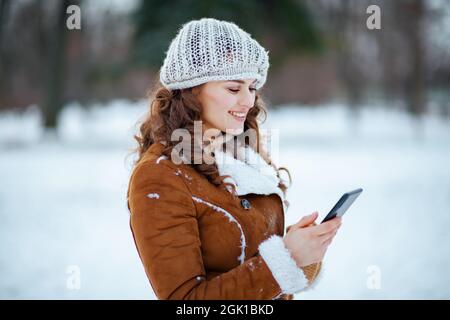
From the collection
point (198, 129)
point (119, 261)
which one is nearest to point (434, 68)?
point (119, 261)

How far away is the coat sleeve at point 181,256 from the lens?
1549 millimetres

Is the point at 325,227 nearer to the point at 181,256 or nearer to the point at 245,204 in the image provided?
the point at 245,204

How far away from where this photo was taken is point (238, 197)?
187 cm

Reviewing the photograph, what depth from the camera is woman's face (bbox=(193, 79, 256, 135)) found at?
192cm

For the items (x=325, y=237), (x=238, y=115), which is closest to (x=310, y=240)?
(x=325, y=237)

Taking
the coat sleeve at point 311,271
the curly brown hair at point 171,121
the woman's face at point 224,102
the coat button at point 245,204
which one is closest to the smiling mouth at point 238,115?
the woman's face at point 224,102

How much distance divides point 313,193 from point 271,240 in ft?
24.6

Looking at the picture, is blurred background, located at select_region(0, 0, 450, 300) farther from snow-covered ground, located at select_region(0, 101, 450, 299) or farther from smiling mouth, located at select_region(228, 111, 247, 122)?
smiling mouth, located at select_region(228, 111, 247, 122)

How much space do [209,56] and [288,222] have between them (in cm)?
543

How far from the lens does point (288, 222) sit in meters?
7.02

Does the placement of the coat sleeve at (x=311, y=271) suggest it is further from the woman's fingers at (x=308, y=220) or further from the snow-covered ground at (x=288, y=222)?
the snow-covered ground at (x=288, y=222)

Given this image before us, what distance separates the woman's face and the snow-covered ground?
21.3 inches

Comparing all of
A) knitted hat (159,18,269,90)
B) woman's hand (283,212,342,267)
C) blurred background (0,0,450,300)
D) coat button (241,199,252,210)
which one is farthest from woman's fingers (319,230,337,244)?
blurred background (0,0,450,300)
